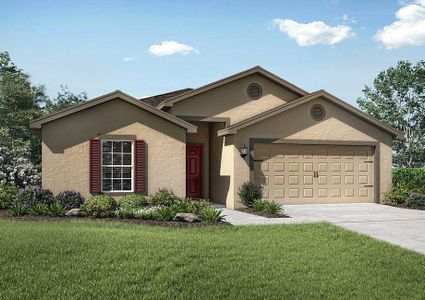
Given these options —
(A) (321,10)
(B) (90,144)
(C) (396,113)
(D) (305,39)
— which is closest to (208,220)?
(B) (90,144)

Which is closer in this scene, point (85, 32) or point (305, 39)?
point (85, 32)

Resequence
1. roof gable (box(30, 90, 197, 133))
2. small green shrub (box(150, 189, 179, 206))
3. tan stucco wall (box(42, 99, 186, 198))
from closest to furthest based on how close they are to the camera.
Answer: roof gable (box(30, 90, 197, 133)) < tan stucco wall (box(42, 99, 186, 198)) < small green shrub (box(150, 189, 179, 206))

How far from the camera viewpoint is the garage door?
1794 cm

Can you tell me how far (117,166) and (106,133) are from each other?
44.5 inches

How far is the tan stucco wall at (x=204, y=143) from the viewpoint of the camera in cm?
1959

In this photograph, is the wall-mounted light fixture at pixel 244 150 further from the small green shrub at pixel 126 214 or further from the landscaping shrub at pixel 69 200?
the landscaping shrub at pixel 69 200

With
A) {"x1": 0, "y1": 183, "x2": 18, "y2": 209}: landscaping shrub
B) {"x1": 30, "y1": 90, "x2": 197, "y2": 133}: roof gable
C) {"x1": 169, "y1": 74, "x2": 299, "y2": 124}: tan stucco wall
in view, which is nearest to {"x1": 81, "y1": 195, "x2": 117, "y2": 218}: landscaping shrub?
{"x1": 0, "y1": 183, "x2": 18, "y2": 209}: landscaping shrub

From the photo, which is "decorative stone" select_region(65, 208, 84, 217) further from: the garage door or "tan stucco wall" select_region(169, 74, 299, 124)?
the garage door

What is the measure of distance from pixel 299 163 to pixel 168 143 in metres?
5.17

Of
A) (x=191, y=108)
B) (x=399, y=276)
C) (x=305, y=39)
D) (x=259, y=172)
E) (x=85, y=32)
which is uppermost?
(x=305, y=39)

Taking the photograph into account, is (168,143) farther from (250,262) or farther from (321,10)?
(250,262)

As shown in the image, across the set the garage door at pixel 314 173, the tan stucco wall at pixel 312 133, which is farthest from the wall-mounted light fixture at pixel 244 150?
the garage door at pixel 314 173

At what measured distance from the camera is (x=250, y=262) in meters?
8.38

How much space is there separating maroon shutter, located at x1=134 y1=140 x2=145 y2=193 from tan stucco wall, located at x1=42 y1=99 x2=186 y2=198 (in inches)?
8.0
